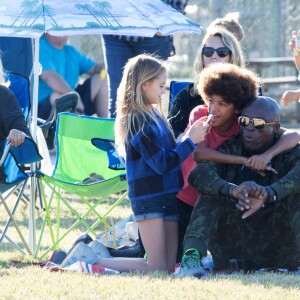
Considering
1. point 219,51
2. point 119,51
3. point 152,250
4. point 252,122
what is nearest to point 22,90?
point 119,51

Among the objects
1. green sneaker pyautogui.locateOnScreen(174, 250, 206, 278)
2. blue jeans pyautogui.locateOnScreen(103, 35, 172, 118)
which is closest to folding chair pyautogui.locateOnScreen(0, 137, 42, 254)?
green sneaker pyautogui.locateOnScreen(174, 250, 206, 278)

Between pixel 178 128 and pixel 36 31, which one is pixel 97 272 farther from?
pixel 36 31

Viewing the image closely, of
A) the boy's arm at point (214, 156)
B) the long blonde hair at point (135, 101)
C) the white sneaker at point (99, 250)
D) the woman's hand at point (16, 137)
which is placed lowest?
the white sneaker at point (99, 250)

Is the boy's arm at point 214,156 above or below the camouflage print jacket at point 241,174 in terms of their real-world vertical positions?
above

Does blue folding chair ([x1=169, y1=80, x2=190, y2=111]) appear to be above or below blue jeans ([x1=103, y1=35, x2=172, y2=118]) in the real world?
below

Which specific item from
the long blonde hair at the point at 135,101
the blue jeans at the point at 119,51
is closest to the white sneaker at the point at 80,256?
the long blonde hair at the point at 135,101

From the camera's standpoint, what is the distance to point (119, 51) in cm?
743

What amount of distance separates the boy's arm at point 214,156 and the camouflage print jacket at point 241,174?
0.11ft

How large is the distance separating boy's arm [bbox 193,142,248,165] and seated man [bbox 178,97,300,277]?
0.04 metres

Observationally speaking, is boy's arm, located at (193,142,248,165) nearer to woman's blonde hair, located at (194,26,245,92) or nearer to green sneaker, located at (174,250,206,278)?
green sneaker, located at (174,250,206,278)

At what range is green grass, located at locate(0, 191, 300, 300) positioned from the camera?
4203mm

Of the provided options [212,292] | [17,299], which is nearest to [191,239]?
[212,292]

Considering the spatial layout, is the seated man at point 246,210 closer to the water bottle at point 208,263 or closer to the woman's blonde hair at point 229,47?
the water bottle at point 208,263

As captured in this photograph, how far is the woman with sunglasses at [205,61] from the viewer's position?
567cm
